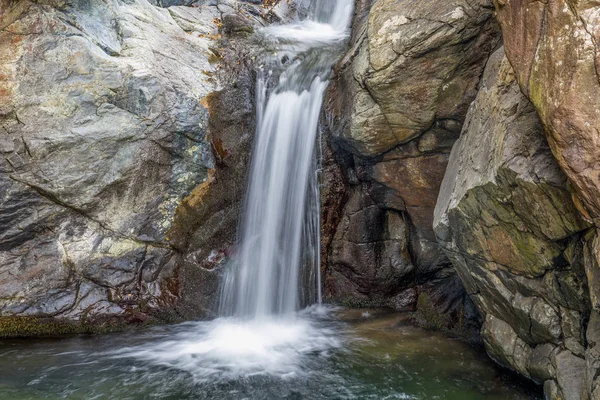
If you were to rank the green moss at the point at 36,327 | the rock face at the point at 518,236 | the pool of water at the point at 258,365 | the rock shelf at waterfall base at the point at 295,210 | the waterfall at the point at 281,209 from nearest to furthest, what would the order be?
1. the rock face at the point at 518,236
2. the rock shelf at waterfall base at the point at 295,210
3. the pool of water at the point at 258,365
4. the green moss at the point at 36,327
5. the waterfall at the point at 281,209

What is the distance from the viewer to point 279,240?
7.57m

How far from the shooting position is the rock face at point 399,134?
5.66m

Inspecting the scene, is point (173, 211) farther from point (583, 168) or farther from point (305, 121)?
point (583, 168)

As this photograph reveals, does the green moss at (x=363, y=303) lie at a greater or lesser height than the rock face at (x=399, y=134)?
lesser

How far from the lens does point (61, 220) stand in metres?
6.61

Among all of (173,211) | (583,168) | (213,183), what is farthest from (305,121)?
(583,168)

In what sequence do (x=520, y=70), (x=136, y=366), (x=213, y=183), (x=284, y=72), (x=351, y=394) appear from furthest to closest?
1. (x=284, y=72)
2. (x=213, y=183)
3. (x=136, y=366)
4. (x=351, y=394)
5. (x=520, y=70)

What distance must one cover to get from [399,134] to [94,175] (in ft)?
16.0

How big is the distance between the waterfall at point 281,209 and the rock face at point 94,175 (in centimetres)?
50

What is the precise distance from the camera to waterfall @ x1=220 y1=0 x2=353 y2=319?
735cm

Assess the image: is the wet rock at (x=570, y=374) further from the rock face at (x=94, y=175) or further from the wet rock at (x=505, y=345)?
the rock face at (x=94, y=175)

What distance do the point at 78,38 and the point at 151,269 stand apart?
4046mm

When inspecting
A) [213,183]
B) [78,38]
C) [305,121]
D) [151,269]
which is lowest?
[151,269]

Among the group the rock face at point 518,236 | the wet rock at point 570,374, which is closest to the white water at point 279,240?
the rock face at point 518,236
